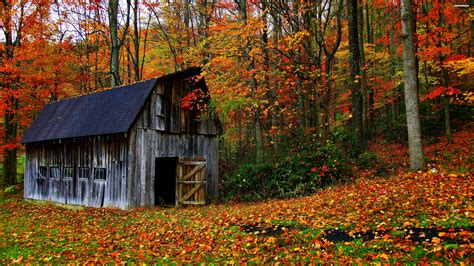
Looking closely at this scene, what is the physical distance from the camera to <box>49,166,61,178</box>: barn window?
19.0 m

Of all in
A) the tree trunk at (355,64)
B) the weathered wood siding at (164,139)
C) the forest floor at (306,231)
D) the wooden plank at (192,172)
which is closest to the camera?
the forest floor at (306,231)

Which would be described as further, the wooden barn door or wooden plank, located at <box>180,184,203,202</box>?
the wooden barn door

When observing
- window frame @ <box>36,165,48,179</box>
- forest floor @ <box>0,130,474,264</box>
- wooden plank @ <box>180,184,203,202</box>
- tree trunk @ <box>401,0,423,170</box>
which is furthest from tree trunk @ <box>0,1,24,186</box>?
tree trunk @ <box>401,0,423,170</box>

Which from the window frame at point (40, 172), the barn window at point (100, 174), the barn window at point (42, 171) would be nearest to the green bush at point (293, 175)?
the barn window at point (100, 174)

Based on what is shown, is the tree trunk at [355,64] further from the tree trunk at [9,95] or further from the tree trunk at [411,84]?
the tree trunk at [9,95]

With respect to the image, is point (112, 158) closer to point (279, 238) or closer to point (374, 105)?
point (279, 238)

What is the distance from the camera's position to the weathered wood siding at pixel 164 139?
1523cm

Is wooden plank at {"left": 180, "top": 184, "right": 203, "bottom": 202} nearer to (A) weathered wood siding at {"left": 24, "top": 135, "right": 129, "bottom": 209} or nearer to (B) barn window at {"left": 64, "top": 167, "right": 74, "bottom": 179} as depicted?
(A) weathered wood siding at {"left": 24, "top": 135, "right": 129, "bottom": 209}

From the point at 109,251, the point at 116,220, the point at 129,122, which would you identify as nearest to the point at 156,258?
the point at 109,251

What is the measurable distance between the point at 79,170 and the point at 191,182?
252 inches

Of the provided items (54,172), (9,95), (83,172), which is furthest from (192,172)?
(9,95)

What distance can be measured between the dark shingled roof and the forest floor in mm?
4484

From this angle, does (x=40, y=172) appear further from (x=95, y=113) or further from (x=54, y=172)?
(x=95, y=113)

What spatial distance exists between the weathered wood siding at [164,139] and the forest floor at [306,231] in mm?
2126
